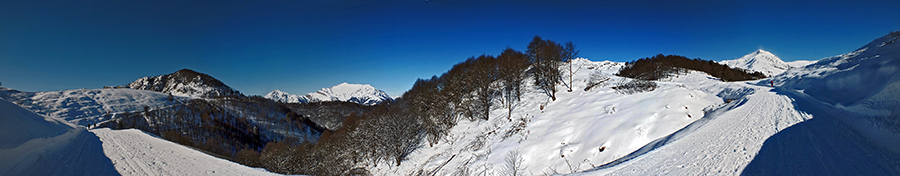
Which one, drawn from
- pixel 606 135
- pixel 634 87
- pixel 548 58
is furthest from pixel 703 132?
pixel 548 58

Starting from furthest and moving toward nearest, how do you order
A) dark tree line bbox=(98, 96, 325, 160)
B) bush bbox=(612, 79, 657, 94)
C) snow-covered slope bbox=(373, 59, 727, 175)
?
dark tree line bbox=(98, 96, 325, 160) → bush bbox=(612, 79, 657, 94) → snow-covered slope bbox=(373, 59, 727, 175)

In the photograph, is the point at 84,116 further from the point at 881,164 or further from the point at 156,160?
the point at 881,164

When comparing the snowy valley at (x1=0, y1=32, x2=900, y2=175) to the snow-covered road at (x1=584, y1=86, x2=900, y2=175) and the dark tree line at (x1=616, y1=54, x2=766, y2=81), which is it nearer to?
the snow-covered road at (x1=584, y1=86, x2=900, y2=175)

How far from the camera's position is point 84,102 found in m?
141

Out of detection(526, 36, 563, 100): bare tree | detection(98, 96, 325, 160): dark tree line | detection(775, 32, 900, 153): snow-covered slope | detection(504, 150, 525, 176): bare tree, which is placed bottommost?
detection(98, 96, 325, 160): dark tree line

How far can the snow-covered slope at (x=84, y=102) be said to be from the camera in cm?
12425

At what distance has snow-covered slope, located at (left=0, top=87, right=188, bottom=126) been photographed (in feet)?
408

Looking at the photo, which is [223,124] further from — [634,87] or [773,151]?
[773,151]

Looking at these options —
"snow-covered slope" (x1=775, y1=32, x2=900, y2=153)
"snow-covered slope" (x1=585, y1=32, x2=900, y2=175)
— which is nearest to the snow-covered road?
"snow-covered slope" (x1=585, y1=32, x2=900, y2=175)

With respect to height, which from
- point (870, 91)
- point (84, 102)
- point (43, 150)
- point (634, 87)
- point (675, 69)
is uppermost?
point (675, 69)

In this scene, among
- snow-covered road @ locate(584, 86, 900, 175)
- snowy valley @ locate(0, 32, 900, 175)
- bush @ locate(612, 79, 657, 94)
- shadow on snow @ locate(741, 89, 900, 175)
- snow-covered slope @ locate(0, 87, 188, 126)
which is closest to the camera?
shadow on snow @ locate(741, 89, 900, 175)

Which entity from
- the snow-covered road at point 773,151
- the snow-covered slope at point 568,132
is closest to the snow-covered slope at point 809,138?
the snow-covered road at point 773,151

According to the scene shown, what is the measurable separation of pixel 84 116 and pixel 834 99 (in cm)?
22326

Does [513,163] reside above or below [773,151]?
below
